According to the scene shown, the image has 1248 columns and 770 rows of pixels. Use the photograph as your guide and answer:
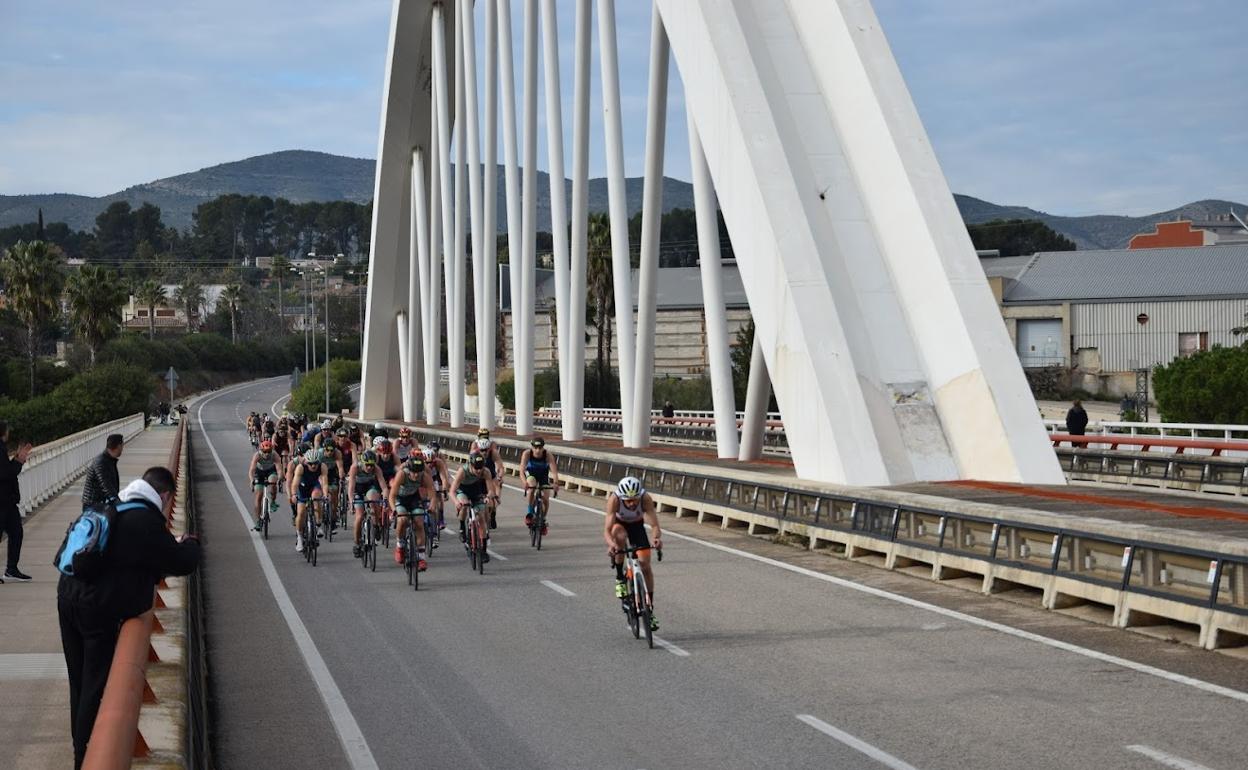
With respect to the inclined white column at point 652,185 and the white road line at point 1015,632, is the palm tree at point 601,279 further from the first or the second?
the white road line at point 1015,632

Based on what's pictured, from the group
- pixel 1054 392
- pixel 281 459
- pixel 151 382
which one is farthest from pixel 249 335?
pixel 281 459

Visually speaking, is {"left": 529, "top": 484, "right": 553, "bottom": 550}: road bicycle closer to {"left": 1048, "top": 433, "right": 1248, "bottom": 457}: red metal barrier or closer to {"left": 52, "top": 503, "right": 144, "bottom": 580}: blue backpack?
{"left": 1048, "top": 433, "right": 1248, "bottom": 457}: red metal barrier

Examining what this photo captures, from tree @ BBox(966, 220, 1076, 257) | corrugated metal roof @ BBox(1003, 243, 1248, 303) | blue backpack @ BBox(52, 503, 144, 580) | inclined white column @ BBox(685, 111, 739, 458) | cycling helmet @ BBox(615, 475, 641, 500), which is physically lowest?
cycling helmet @ BBox(615, 475, 641, 500)

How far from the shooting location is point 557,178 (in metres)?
38.8

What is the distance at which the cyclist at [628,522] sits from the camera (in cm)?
1411

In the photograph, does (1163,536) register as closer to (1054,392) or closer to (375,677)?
(375,677)

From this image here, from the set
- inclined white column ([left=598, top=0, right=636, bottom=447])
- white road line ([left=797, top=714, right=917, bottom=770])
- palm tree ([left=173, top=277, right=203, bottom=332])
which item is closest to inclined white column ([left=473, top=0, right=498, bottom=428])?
inclined white column ([left=598, top=0, right=636, bottom=447])

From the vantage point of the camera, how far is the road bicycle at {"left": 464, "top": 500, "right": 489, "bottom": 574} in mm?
19542

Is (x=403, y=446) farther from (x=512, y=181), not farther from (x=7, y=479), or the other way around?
(x=512, y=181)

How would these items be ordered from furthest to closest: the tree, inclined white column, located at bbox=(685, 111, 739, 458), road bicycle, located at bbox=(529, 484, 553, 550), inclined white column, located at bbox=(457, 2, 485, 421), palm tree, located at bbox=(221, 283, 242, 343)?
the tree < palm tree, located at bbox=(221, 283, 242, 343) < inclined white column, located at bbox=(457, 2, 485, 421) < inclined white column, located at bbox=(685, 111, 739, 458) < road bicycle, located at bbox=(529, 484, 553, 550)

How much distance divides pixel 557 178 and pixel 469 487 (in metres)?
19.5

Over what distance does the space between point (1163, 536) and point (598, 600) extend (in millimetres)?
5730

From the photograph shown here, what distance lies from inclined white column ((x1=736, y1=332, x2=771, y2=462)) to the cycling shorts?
13.4m

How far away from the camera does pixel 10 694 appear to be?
10.3m
